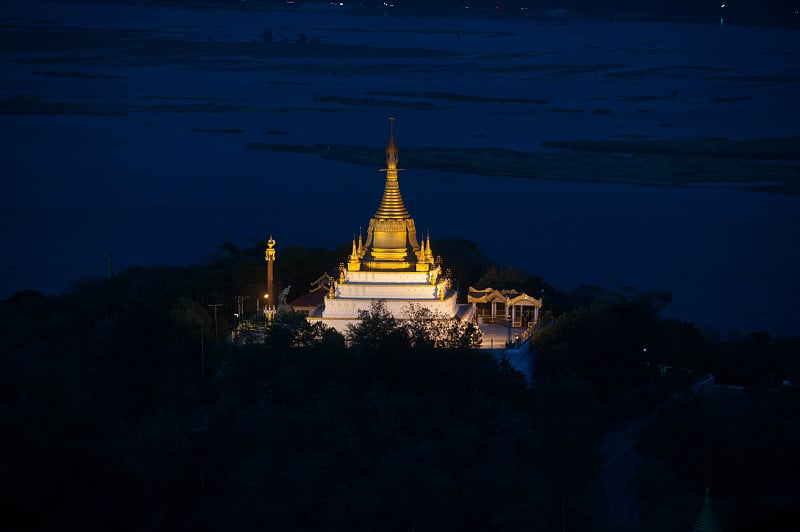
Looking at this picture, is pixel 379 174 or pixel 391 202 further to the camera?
pixel 379 174

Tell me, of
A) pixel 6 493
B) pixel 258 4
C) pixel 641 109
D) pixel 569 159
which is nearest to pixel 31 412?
pixel 6 493

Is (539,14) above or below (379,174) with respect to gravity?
above

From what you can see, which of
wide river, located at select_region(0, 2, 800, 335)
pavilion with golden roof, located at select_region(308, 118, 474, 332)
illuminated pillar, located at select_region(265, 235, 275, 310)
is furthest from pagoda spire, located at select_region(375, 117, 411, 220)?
wide river, located at select_region(0, 2, 800, 335)

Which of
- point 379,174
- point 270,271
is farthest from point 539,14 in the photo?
point 270,271

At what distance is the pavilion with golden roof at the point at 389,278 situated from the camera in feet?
70.2

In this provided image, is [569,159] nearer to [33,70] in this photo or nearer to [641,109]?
[641,109]

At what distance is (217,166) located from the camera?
51.5m

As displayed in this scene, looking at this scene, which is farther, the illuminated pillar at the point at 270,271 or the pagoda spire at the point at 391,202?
the illuminated pillar at the point at 270,271

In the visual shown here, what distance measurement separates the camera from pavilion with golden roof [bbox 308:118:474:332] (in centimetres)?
2139

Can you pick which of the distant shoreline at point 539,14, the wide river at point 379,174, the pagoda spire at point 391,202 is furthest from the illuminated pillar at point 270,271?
the distant shoreline at point 539,14

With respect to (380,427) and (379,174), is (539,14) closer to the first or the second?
(379,174)

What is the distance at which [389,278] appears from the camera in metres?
21.5

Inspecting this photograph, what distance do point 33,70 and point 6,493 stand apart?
6646 cm

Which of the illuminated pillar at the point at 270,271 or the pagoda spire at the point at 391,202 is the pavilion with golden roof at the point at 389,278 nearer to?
the pagoda spire at the point at 391,202
